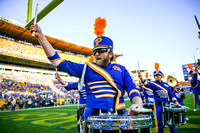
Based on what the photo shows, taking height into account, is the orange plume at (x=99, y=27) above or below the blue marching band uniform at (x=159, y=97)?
above

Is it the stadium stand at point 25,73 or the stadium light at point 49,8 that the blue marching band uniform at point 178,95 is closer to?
the stadium light at point 49,8

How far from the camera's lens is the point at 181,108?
3836 mm

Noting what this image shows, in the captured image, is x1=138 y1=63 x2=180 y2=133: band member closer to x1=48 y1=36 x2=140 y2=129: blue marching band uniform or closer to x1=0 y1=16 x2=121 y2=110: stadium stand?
x1=48 y1=36 x2=140 y2=129: blue marching band uniform

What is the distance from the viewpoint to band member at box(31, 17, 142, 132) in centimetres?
172

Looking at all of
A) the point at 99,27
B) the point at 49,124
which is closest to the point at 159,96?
the point at 99,27

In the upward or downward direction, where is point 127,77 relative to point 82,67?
downward

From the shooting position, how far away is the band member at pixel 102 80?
5.65 ft

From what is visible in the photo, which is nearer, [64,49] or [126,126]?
[126,126]

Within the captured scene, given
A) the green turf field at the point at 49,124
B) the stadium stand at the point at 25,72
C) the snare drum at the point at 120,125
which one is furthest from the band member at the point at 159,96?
the stadium stand at the point at 25,72

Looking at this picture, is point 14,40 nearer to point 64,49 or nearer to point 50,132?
point 64,49

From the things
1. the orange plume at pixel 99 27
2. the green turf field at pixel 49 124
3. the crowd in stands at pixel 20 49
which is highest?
the crowd in stands at pixel 20 49

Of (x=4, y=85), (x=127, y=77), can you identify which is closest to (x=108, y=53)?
(x=127, y=77)

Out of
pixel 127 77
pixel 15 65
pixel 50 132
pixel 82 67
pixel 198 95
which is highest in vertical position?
pixel 15 65

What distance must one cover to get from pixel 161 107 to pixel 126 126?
12.0 feet
